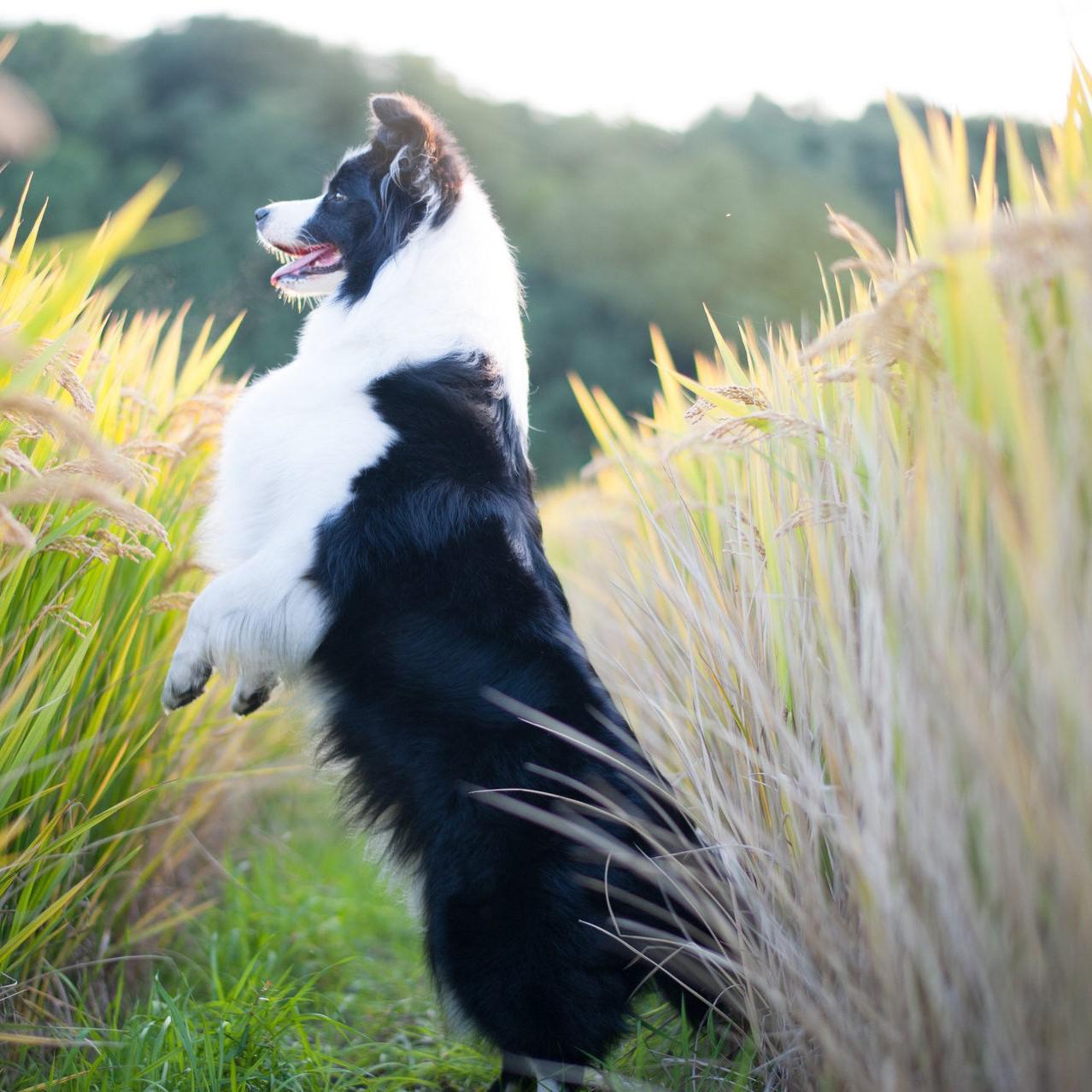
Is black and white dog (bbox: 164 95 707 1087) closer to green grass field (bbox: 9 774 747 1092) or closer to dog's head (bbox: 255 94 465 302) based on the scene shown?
dog's head (bbox: 255 94 465 302)

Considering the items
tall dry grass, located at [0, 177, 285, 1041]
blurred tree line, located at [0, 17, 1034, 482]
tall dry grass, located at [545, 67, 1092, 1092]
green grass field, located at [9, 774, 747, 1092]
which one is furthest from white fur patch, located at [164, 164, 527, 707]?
blurred tree line, located at [0, 17, 1034, 482]

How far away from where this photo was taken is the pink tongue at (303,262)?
2.71 m

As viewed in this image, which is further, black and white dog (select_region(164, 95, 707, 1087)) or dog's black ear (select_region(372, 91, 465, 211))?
dog's black ear (select_region(372, 91, 465, 211))

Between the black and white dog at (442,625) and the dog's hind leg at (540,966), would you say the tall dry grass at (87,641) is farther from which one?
the dog's hind leg at (540,966)

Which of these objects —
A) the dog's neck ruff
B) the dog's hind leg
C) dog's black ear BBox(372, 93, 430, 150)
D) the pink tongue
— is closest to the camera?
the dog's hind leg

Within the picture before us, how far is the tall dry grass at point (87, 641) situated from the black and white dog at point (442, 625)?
0.63 ft

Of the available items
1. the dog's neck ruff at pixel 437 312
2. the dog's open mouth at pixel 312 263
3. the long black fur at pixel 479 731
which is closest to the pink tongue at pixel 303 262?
the dog's open mouth at pixel 312 263

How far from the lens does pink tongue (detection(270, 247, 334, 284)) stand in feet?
8.88

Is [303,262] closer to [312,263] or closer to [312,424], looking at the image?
[312,263]

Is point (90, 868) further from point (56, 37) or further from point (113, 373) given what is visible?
point (56, 37)

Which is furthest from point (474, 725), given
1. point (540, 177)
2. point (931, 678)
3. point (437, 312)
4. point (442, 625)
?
point (540, 177)

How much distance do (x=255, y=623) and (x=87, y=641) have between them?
34cm

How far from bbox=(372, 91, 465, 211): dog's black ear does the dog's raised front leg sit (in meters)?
1.18

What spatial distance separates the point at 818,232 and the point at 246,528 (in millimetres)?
15820
